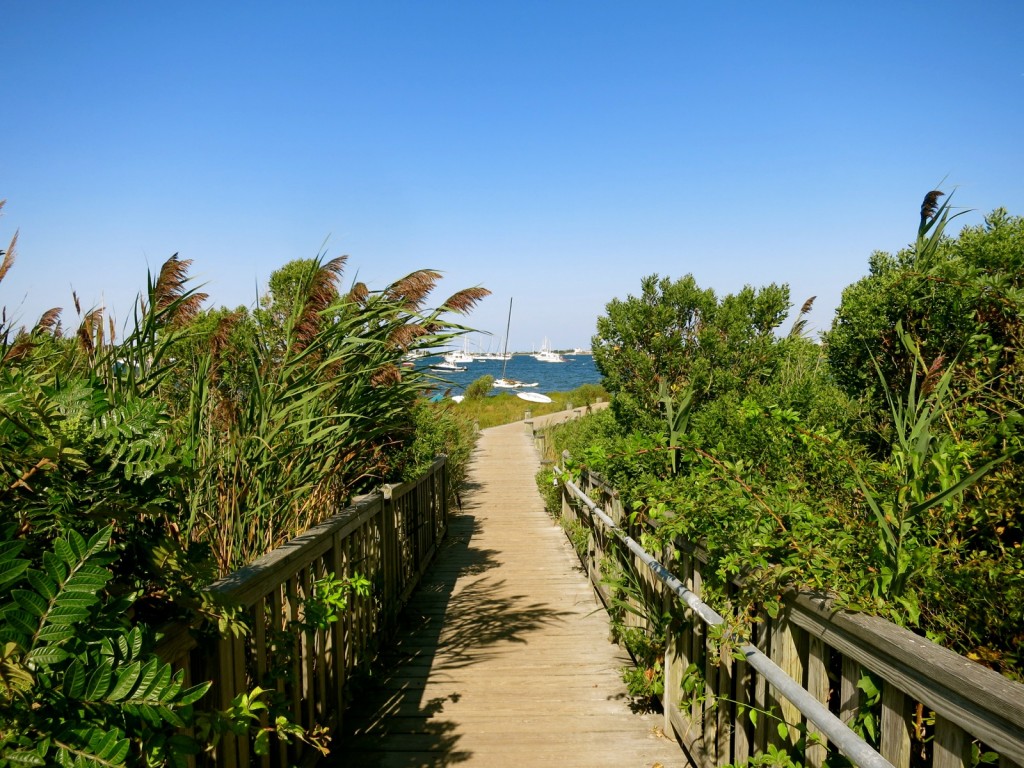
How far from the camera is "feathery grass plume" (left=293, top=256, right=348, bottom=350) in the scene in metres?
3.58

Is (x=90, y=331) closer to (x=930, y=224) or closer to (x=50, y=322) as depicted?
(x=50, y=322)

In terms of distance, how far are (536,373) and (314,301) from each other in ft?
345

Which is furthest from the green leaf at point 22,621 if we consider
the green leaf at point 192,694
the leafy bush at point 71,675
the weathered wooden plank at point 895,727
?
the weathered wooden plank at point 895,727

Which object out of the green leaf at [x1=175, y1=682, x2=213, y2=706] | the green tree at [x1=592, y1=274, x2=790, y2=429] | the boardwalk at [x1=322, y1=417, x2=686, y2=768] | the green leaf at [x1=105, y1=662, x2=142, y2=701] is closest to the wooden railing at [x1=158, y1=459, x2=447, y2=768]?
the boardwalk at [x1=322, y1=417, x2=686, y2=768]

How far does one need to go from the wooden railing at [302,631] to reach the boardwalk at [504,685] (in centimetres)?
28

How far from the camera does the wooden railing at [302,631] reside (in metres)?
2.02

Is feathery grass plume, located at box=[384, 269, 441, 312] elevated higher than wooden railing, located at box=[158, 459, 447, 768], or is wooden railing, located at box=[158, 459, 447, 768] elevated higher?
Result: feathery grass plume, located at box=[384, 269, 441, 312]

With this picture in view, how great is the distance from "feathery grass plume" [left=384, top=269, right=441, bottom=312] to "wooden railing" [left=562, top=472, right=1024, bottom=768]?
221 centimetres

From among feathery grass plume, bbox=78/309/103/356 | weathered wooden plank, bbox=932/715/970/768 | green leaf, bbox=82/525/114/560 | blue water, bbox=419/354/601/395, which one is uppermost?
blue water, bbox=419/354/601/395

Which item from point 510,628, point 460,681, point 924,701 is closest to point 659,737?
point 460,681

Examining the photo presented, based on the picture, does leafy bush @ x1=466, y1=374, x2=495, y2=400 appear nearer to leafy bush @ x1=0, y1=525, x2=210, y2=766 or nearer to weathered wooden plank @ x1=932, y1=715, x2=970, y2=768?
weathered wooden plank @ x1=932, y1=715, x2=970, y2=768

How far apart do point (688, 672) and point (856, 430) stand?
Answer: 5.21 ft

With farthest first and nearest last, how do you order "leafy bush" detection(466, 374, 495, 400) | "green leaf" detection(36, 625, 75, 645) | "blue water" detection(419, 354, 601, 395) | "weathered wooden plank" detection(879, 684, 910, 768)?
"leafy bush" detection(466, 374, 495, 400) < "blue water" detection(419, 354, 601, 395) < "weathered wooden plank" detection(879, 684, 910, 768) < "green leaf" detection(36, 625, 75, 645)

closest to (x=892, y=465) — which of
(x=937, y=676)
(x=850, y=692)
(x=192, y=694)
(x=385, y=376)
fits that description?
(x=850, y=692)
